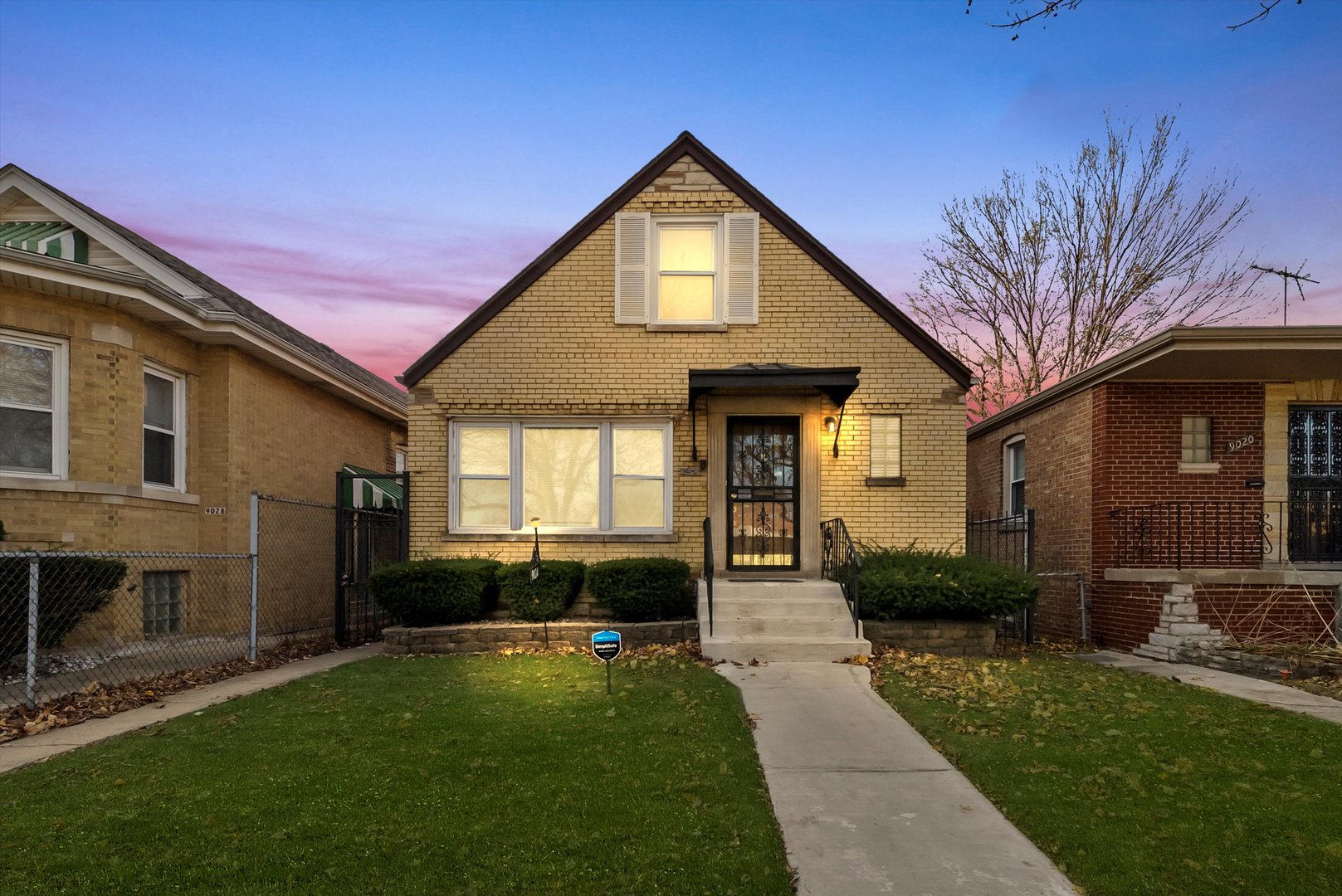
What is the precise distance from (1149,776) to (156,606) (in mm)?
11565

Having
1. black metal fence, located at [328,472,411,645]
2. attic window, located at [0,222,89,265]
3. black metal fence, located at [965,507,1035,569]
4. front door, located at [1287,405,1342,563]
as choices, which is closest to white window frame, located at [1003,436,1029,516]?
black metal fence, located at [965,507,1035,569]

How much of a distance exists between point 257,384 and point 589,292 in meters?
5.45

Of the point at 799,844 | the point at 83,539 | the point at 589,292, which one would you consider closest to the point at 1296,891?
the point at 799,844

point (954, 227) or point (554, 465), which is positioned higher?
point (954, 227)

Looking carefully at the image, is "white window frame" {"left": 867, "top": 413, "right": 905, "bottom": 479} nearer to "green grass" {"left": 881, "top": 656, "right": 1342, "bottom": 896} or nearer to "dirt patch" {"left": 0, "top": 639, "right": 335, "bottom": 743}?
"green grass" {"left": 881, "top": 656, "right": 1342, "bottom": 896}

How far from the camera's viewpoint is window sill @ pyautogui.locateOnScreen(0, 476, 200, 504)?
9.73 meters

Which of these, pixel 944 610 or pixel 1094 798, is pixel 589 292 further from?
pixel 1094 798

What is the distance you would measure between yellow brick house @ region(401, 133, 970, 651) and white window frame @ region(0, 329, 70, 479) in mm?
4064

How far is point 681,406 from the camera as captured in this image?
40.5ft

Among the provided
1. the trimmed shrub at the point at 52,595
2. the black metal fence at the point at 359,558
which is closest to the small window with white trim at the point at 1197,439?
the black metal fence at the point at 359,558

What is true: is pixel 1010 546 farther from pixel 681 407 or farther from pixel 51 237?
pixel 51 237

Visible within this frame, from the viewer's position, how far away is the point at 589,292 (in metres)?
12.5

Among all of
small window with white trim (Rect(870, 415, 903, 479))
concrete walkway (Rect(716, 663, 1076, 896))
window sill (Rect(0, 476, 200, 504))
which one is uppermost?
small window with white trim (Rect(870, 415, 903, 479))

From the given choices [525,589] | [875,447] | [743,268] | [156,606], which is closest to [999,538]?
[875,447]
